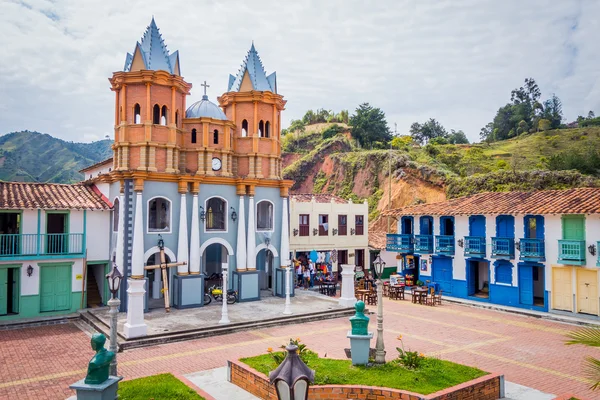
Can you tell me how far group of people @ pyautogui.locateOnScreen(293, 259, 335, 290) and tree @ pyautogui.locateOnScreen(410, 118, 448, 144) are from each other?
55.1 m

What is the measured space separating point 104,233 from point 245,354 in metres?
11.3

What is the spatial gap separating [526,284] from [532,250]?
1.85 meters

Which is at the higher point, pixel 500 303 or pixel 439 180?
pixel 439 180

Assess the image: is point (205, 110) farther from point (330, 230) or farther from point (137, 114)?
→ point (330, 230)

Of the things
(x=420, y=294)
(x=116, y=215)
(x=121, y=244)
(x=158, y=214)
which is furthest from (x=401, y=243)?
(x=116, y=215)

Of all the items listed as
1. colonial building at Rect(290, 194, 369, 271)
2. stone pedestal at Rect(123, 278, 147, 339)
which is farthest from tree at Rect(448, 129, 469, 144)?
stone pedestal at Rect(123, 278, 147, 339)

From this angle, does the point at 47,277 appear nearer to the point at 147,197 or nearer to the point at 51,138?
the point at 147,197

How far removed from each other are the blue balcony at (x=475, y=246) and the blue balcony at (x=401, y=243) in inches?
159

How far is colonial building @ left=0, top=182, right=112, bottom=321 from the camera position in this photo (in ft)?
65.0

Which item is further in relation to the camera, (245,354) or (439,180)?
(439,180)

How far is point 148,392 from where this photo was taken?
413 inches

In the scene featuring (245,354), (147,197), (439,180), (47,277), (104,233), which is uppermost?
(439,180)

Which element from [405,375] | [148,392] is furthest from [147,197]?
[405,375]

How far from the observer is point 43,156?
92.6 meters
